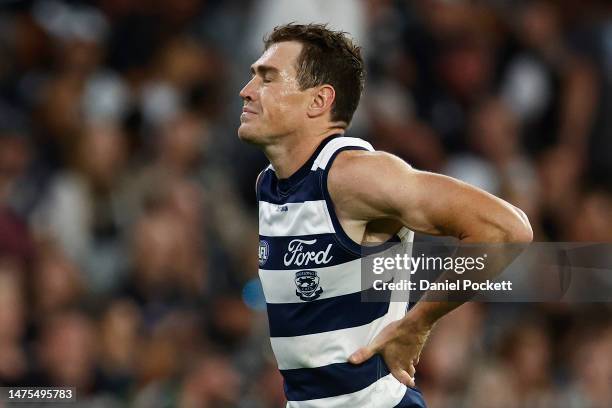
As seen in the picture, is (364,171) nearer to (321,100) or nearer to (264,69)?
(321,100)

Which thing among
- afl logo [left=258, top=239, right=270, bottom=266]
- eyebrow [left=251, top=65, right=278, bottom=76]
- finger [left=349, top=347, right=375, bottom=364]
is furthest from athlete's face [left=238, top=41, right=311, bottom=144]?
finger [left=349, top=347, right=375, bottom=364]

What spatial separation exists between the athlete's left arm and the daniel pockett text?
0.26 feet

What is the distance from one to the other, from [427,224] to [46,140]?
5.00 m

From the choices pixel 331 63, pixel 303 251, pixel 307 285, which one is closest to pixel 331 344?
pixel 307 285

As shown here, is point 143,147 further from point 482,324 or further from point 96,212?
point 482,324

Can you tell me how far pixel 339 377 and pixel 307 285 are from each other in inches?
14.9

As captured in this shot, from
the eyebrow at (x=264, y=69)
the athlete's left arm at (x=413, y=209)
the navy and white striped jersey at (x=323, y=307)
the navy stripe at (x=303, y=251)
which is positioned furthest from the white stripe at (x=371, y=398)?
the eyebrow at (x=264, y=69)

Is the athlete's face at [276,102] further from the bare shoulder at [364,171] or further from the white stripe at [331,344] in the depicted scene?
the white stripe at [331,344]

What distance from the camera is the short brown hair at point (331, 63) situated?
4.77m

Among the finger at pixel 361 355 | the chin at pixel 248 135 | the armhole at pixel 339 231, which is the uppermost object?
the chin at pixel 248 135

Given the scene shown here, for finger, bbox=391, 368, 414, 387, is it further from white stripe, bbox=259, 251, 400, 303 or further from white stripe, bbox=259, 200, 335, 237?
white stripe, bbox=259, 200, 335, 237

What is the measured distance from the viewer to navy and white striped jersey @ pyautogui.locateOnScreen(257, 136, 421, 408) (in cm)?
445

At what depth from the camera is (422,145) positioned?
9.34m

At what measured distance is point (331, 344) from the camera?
448cm
